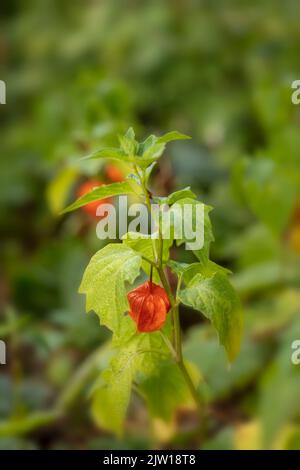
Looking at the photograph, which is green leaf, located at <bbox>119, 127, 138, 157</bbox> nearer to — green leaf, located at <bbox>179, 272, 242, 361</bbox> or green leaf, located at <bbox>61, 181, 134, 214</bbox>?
green leaf, located at <bbox>61, 181, 134, 214</bbox>

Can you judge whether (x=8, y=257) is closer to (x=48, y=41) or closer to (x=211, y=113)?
(x=211, y=113)

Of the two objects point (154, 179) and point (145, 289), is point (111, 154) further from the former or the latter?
point (154, 179)

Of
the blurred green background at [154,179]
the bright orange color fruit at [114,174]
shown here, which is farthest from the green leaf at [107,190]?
the bright orange color fruit at [114,174]

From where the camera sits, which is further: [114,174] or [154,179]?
[154,179]

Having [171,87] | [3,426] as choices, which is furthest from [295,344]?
[171,87]

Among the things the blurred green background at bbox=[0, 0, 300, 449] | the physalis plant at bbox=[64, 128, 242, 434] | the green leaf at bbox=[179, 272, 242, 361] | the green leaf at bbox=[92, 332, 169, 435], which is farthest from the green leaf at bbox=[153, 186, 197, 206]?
the blurred green background at bbox=[0, 0, 300, 449]

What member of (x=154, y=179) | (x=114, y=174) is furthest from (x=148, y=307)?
(x=154, y=179)

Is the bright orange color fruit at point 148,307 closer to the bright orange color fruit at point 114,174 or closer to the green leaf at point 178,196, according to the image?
the green leaf at point 178,196
